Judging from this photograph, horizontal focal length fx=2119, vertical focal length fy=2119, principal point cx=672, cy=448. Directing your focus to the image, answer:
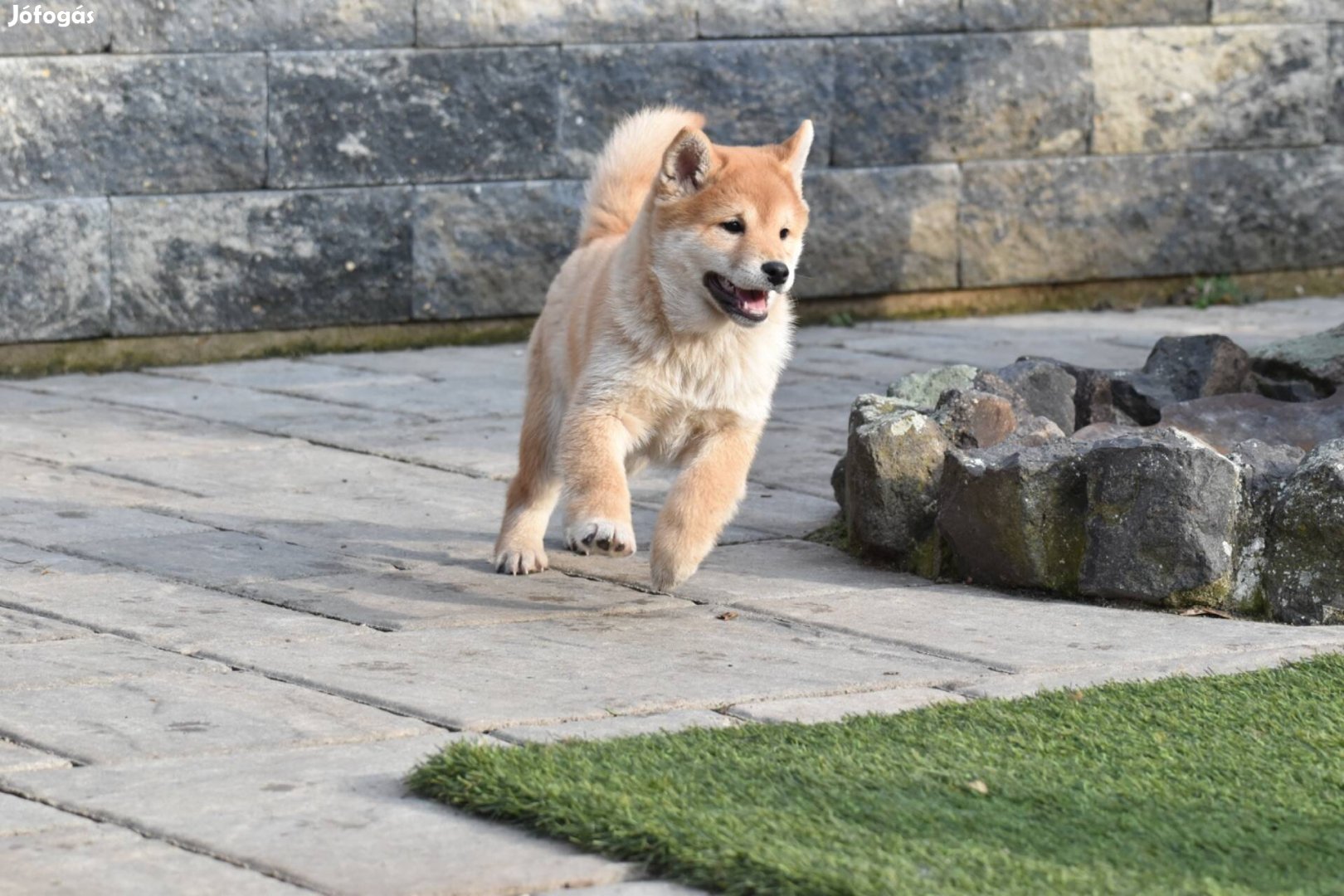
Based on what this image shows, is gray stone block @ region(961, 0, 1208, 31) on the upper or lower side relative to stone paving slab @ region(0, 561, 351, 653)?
upper

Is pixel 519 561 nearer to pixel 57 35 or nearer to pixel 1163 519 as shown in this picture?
pixel 1163 519

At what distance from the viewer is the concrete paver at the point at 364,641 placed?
129 inches

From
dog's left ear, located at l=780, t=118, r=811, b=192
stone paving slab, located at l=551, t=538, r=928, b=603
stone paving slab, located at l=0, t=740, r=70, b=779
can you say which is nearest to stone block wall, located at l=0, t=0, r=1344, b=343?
stone paving slab, located at l=551, t=538, r=928, b=603

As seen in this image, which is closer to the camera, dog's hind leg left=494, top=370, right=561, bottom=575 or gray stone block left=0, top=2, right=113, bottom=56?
dog's hind leg left=494, top=370, right=561, bottom=575

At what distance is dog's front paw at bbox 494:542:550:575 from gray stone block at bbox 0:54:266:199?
375cm

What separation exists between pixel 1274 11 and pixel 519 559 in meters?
6.81

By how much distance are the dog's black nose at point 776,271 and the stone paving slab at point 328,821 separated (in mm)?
1758

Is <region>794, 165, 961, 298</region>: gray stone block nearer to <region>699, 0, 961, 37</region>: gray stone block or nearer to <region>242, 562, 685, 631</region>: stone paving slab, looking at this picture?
<region>699, 0, 961, 37</region>: gray stone block

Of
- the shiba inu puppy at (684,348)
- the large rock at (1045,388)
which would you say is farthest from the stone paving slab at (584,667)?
the large rock at (1045,388)

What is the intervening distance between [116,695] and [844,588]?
1.90 meters

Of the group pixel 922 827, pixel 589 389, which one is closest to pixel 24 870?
pixel 922 827

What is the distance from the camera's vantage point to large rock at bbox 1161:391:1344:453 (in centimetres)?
587

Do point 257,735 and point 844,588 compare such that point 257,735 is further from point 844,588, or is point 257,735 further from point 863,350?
point 863,350

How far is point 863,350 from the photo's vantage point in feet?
30.5
